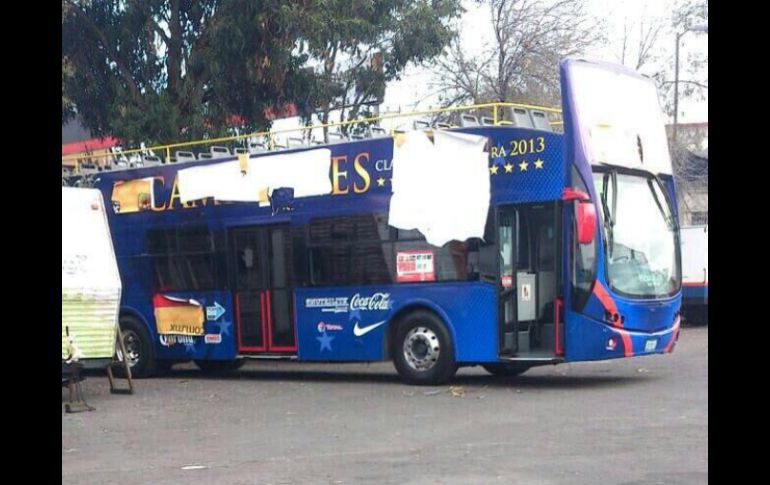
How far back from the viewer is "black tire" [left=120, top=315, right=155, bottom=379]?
17531 millimetres

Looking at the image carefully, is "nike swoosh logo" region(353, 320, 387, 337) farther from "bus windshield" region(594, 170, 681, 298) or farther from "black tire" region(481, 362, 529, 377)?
"bus windshield" region(594, 170, 681, 298)

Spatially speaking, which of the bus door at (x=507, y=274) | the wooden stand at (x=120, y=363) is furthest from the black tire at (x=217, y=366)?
the bus door at (x=507, y=274)

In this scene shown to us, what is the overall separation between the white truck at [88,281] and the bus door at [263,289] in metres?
2.27

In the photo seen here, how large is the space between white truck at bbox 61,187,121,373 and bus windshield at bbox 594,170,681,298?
618cm

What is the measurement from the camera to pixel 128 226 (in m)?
17.8

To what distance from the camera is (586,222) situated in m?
13.4

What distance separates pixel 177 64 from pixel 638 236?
10.9 metres

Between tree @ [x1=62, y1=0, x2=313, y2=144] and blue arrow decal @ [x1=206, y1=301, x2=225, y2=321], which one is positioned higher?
tree @ [x1=62, y1=0, x2=313, y2=144]

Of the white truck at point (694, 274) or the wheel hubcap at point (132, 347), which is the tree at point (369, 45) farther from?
the white truck at point (694, 274)

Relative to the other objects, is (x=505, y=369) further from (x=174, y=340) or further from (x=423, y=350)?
(x=174, y=340)

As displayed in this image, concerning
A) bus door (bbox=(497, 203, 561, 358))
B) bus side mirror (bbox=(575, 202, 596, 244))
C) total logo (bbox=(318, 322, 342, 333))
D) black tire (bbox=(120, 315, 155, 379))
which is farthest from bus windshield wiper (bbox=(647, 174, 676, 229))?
black tire (bbox=(120, 315, 155, 379))

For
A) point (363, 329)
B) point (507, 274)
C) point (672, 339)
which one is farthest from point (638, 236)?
point (363, 329)
